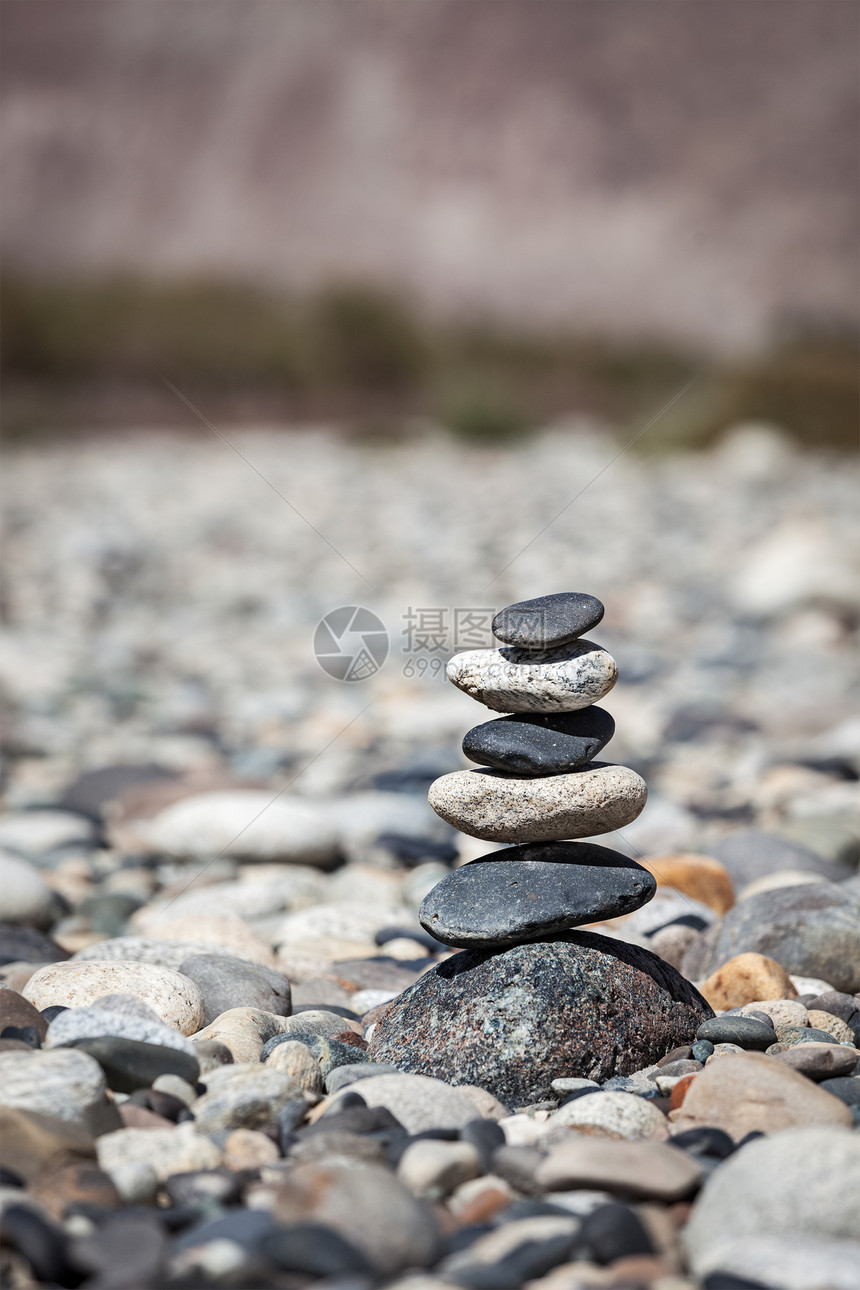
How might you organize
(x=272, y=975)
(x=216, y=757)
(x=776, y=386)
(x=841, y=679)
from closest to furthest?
(x=272, y=975)
(x=216, y=757)
(x=841, y=679)
(x=776, y=386)

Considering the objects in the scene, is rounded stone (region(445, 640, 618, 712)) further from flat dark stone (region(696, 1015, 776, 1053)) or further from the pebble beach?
flat dark stone (region(696, 1015, 776, 1053))

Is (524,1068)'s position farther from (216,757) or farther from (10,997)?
(216,757)

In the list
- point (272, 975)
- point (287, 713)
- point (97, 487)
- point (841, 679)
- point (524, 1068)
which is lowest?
point (97, 487)

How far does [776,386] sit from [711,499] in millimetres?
6520

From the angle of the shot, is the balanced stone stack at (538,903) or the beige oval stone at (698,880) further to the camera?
the beige oval stone at (698,880)

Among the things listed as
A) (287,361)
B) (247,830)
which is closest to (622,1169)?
(247,830)

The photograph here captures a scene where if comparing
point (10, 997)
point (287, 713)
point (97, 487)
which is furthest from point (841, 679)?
point (97, 487)

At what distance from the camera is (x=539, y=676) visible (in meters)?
2.77

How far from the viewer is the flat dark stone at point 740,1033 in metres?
2.66

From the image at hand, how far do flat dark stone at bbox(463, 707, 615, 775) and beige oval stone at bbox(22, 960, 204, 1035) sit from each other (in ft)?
3.17

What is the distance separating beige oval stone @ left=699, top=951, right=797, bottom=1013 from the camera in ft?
10.1

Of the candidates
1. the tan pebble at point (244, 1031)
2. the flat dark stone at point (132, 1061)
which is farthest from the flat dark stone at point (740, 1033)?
the flat dark stone at point (132, 1061)

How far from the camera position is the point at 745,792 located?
586cm

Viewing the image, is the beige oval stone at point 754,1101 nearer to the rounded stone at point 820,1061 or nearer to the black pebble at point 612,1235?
the rounded stone at point 820,1061
